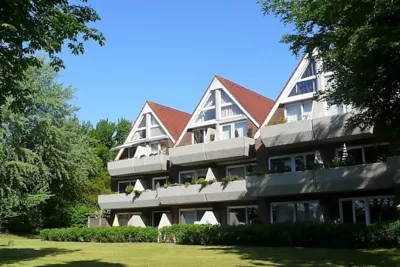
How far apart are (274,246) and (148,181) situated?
18001mm

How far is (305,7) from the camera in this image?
1620 centimetres

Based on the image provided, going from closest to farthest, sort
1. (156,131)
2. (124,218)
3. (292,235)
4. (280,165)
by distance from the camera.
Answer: (292,235)
(280,165)
(156,131)
(124,218)

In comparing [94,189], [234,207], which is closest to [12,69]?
[234,207]

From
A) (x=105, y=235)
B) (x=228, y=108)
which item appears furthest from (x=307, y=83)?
(x=105, y=235)

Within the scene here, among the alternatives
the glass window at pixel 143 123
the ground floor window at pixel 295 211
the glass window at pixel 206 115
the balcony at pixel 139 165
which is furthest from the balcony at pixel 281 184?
the glass window at pixel 143 123

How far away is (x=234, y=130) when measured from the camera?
34500 millimetres

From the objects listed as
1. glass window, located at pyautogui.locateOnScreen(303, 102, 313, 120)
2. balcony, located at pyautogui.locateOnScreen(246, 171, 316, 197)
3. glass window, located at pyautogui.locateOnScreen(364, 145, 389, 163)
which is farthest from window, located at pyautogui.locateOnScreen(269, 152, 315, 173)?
glass window, located at pyautogui.locateOnScreen(364, 145, 389, 163)

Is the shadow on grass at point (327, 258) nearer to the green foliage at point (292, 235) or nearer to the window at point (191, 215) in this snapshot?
the green foliage at point (292, 235)

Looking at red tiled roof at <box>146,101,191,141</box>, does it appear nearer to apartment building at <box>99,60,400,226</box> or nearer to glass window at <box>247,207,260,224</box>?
apartment building at <box>99,60,400,226</box>

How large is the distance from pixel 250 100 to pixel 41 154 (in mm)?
16100

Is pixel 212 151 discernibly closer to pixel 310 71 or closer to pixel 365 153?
pixel 310 71

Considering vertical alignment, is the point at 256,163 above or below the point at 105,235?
above

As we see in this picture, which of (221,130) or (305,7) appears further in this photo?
(221,130)

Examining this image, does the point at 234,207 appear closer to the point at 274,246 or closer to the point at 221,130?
the point at 221,130
